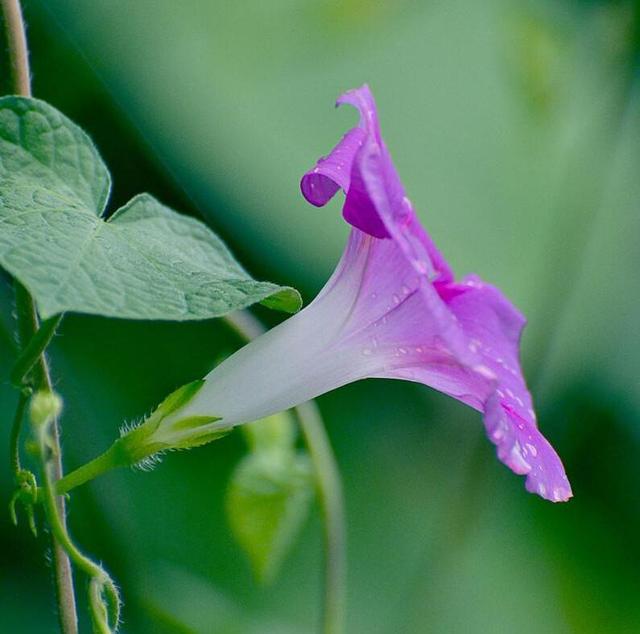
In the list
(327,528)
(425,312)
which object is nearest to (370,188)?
(425,312)

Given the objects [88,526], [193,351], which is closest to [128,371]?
[193,351]

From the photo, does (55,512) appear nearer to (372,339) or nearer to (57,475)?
(57,475)

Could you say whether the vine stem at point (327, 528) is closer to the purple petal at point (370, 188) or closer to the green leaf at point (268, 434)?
the green leaf at point (268, 434)

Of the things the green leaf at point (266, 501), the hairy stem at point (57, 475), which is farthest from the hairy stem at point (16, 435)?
the green leaf at point (266, 501)

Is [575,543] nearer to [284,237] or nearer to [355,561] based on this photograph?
[355,561]

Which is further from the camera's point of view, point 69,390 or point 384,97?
point 384,97
